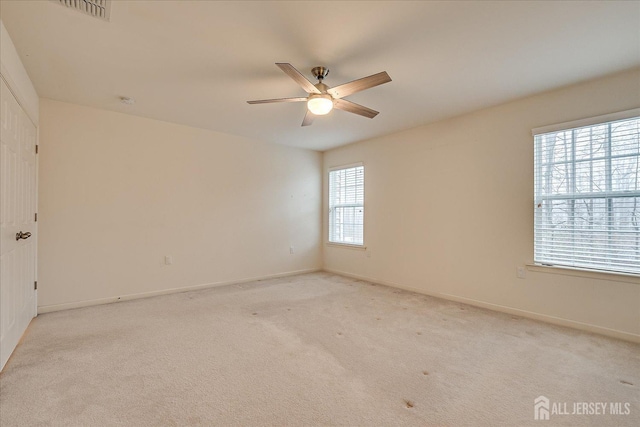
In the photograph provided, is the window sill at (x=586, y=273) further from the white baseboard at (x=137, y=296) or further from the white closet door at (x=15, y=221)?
the white closet door at (x=15, y=221)

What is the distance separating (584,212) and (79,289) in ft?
18.6

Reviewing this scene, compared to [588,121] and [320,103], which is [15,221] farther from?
[588,121]

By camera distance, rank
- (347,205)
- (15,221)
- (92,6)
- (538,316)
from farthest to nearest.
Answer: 1. (347,205)
2. (538,316)
3. (15,221)
4. (92,6)

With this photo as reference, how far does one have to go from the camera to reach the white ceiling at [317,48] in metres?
1.89

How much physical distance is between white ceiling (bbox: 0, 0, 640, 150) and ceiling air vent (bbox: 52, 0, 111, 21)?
0.17ft

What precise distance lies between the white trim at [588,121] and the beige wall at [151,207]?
370cm

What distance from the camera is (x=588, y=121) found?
9.20 ft

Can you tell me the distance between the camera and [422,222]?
4195 mm

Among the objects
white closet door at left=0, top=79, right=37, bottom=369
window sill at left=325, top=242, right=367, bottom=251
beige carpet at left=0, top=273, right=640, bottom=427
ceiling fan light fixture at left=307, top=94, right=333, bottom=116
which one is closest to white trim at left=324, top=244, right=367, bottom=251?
window sill at left=325, top=242, right=367, bottom=251

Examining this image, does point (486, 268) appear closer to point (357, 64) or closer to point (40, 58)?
point (357, 64)

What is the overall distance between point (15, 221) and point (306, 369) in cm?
273

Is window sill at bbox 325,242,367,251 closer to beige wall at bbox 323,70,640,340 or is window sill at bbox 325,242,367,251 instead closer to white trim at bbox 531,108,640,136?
beige wall at bbox 323,70,640,340

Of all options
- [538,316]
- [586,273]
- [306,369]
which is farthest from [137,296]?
[586,273]

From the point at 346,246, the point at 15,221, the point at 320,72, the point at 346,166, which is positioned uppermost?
the point at 320,72
